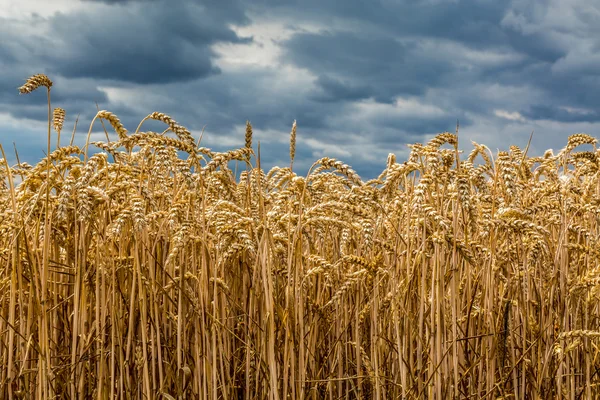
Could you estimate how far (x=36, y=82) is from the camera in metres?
2.37

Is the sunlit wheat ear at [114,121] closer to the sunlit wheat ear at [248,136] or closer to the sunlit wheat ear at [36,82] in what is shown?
the sunlit wheat ear at [36,82]

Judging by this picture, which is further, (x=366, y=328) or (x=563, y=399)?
(x=366, y=328)

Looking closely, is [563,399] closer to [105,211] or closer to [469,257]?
[469,257]

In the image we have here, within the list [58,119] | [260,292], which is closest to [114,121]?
[58,119]

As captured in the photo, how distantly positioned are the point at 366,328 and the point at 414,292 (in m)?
0.51

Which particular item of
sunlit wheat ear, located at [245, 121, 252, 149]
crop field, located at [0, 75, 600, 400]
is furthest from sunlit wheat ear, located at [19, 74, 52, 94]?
sunlit wheat ear, located at [245, 121, 252, 149]

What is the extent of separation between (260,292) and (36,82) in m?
1.25

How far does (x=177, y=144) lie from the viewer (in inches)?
92.0

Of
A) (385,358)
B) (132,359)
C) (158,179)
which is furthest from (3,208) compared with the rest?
(385,358)

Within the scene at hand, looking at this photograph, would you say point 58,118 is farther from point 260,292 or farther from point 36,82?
point 260,292

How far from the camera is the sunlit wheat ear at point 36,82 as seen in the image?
7.60ft

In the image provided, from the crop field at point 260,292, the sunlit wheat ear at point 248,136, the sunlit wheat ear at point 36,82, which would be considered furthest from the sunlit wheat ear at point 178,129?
the sunlit wheat ear at point 36,82

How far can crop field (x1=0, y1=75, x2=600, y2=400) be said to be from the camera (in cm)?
231

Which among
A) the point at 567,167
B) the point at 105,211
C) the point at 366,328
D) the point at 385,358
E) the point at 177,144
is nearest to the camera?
the point at 177,144
